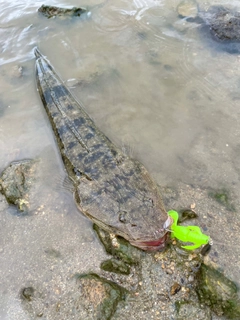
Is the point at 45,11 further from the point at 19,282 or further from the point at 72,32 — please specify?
the point at 19,282

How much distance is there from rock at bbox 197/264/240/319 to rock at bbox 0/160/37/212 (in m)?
2.41

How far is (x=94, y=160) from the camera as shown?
4215 mm

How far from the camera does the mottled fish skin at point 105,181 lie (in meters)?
3.44

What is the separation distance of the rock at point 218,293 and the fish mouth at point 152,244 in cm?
52

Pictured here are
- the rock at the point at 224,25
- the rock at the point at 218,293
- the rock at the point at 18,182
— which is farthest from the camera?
the rock at the point at 224,25

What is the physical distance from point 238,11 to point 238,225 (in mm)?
5068

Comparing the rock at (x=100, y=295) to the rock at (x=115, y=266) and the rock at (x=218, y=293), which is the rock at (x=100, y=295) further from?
the rock at (x=218, y=293)

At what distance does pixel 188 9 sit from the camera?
6648 mm

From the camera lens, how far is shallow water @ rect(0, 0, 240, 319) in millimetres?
3871

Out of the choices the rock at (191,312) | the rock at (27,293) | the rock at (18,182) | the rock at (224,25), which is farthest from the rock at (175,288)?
the rock at (224,25)

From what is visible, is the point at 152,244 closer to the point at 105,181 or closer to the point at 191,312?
the point at 191,312

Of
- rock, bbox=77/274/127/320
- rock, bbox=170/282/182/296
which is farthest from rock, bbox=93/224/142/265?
rock, bbox=170/282/182/296

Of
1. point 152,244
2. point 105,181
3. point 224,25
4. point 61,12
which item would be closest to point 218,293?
point 152,244

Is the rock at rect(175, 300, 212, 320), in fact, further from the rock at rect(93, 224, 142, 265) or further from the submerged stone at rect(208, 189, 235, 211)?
the submerged stone at rect(208, 189, 235, 211)
